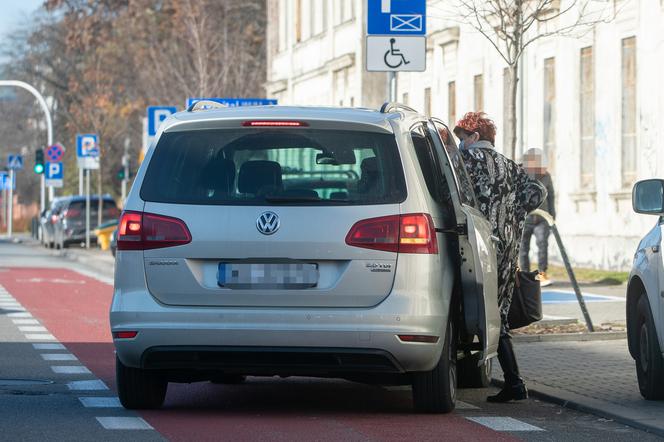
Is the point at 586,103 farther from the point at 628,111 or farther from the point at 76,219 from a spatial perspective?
the point at 76,219

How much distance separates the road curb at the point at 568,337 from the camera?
49.8 ft

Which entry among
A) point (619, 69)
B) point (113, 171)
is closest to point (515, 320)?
point (619, 69)

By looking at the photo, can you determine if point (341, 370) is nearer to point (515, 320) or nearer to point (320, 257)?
point (320, 257)

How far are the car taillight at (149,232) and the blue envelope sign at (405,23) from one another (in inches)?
281

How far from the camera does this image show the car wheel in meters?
9.74

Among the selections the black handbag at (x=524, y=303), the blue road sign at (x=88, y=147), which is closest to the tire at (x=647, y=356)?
the black handbag at (x=524, y=303)

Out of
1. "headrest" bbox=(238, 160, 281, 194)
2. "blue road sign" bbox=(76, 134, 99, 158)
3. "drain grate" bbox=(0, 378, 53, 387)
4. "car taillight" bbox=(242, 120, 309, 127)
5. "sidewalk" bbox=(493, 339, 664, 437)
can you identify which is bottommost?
"sidewalk" bbox=(493, 339, 664, 437)

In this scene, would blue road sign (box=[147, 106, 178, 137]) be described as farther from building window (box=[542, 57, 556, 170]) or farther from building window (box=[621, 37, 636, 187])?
building window (box=[621, 37, 636, 187])

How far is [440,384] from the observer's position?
9.80 metres

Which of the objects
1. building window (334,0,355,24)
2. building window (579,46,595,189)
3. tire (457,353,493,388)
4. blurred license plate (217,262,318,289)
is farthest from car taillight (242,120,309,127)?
building window (334,0,355,24)

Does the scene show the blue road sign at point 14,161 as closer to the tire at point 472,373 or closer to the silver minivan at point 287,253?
the tire at point 472,373

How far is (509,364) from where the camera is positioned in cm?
1088

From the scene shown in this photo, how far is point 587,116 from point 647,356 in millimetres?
18967

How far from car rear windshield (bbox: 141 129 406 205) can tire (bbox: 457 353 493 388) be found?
2.58 m
